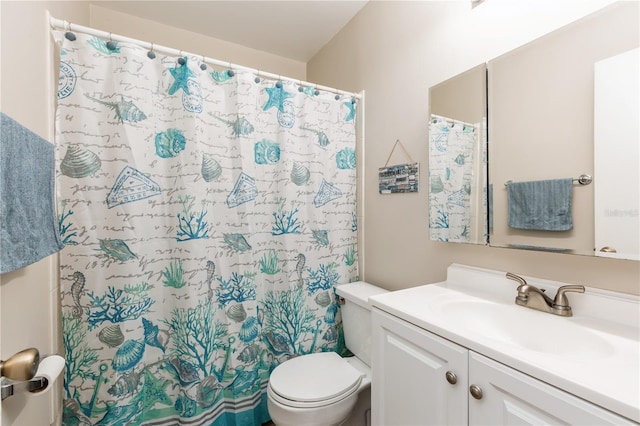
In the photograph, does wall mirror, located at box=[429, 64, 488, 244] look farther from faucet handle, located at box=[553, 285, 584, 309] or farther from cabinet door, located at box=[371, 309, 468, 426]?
cabinet door, located at box=[371, 309, 468, 426]

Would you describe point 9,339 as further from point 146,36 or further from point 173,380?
point 146,36

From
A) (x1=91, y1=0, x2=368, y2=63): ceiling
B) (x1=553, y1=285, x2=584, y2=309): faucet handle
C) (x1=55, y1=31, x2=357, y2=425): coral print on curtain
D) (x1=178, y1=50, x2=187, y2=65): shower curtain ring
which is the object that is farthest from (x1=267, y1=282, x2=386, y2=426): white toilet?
(x1=91, y1=0, x2=368, y2=63): ceiling

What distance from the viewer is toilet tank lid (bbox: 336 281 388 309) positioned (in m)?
1.61

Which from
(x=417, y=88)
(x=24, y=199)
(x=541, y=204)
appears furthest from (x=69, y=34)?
(x=541, y=204)

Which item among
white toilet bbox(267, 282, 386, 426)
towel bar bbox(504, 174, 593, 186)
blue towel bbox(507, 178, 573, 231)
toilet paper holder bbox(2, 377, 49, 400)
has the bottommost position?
white toilet bbox(267, 282, 386, 426)

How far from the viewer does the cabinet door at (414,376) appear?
0.81 meters

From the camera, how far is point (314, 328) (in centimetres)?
179

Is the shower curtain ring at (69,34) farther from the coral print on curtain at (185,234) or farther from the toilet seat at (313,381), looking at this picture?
the toilet seat at (313,381)

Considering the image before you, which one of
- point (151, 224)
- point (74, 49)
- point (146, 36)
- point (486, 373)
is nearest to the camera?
point (486, 373)

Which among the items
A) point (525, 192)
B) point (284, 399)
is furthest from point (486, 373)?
point (284, 399)

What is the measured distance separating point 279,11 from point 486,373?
221 centimetres

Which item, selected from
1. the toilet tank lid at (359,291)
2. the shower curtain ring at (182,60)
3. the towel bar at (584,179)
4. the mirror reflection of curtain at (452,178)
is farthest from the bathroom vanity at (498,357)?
the shower curtain ring at (182,60)

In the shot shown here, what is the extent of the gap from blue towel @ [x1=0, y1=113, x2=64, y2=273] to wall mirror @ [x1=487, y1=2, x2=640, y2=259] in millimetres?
1511

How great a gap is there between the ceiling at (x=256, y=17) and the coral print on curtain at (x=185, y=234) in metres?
0.59
